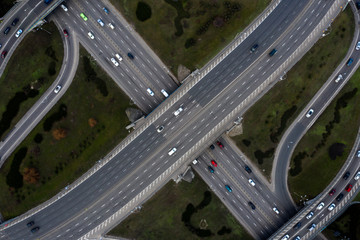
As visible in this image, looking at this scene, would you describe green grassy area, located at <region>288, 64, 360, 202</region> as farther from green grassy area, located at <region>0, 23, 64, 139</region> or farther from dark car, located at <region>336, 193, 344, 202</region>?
green grassy area, located at <region>0, 23, 64, 139</region>

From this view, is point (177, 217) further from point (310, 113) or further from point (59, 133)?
point (310, 113)

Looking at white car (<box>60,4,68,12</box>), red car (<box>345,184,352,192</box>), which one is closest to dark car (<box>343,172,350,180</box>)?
red car (<box>345,184,352,192</box>)

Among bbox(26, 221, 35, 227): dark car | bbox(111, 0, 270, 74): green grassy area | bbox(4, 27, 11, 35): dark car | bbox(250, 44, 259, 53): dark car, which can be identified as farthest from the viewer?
bbox(4, 27, 11, 35): dark car

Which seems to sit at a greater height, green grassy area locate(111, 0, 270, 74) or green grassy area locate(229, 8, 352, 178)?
green grassy area locate(111, 0, 270, 74)

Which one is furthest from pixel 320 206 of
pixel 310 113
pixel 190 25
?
pixel 190 25

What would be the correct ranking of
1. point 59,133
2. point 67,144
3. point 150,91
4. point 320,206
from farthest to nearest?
point 67,144, point 150,91, point 320,206, point 59,133

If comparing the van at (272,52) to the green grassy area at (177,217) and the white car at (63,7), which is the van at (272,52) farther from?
the white car at (63,7)

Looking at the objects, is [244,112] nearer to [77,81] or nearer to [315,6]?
[315,6]
